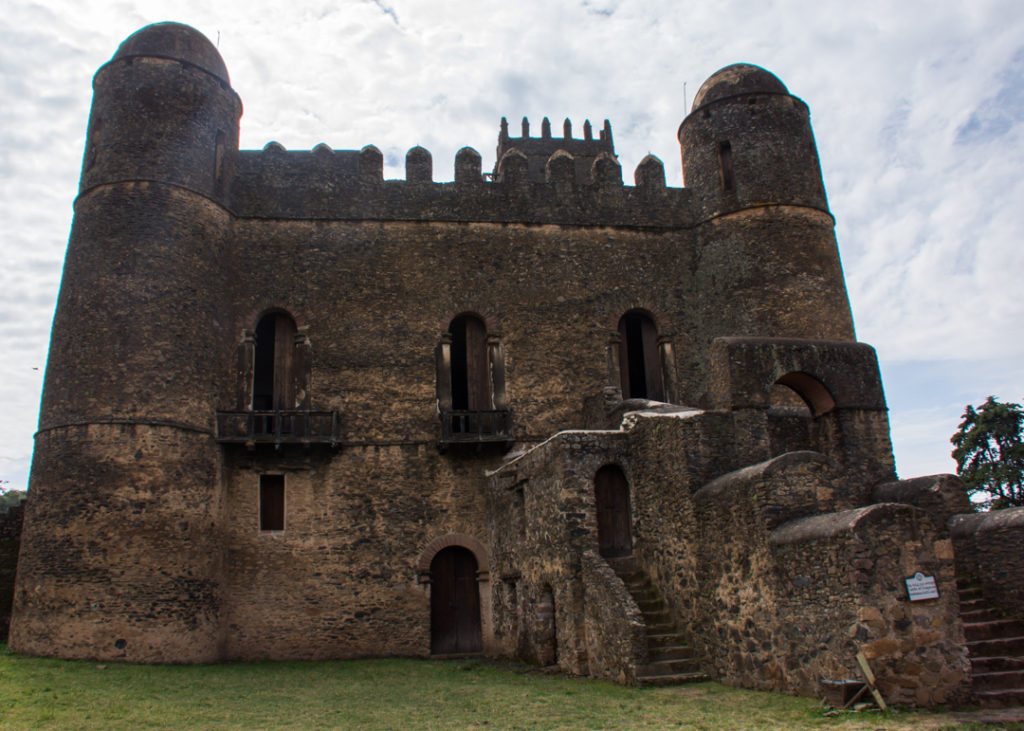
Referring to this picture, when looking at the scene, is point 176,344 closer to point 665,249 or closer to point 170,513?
point 170,513

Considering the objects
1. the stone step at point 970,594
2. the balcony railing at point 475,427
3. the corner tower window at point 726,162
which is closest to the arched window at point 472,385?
the balcony railing at point 475,427

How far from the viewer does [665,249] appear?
63.3 feet

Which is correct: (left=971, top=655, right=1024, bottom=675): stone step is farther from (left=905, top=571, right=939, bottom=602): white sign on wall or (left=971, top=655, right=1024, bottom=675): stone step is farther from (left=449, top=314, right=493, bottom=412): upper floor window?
(left=449, top=314, right=493, bottom=412): upper floor window

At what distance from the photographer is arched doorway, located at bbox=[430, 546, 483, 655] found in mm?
16391

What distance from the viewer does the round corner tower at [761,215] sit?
17.6 m

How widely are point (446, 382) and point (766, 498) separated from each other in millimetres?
9029

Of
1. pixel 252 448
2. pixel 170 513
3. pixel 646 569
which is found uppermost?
pixel 252 448

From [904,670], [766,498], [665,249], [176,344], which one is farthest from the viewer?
[665,249]

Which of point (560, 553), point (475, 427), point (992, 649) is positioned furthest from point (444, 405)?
point (992, 649)

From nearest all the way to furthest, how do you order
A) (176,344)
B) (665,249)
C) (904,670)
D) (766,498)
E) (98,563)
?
(904,670)
(766,498)
(98,563)
(176,344)
(665,249)

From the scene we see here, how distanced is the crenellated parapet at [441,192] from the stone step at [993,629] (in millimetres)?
11645

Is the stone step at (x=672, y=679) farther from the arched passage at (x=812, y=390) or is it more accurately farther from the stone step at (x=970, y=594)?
the arched passage at (x=812, y=390)

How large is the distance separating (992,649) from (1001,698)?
4.12 feet

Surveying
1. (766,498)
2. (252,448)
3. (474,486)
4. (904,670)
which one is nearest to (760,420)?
(766,498)
